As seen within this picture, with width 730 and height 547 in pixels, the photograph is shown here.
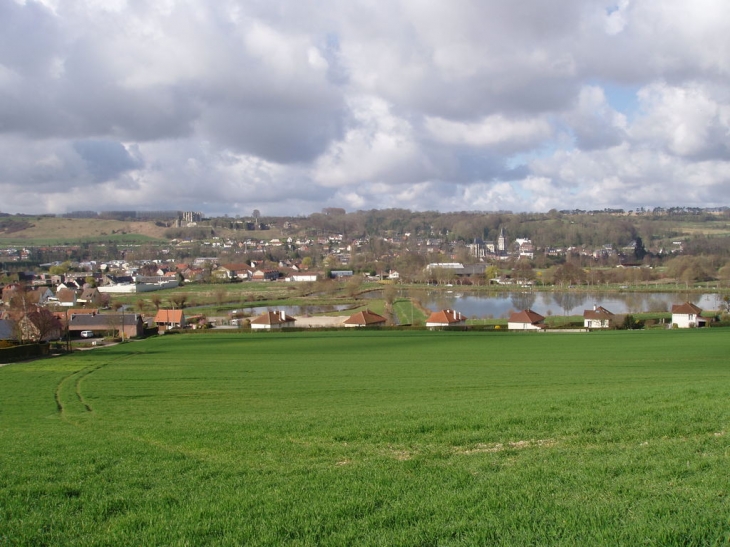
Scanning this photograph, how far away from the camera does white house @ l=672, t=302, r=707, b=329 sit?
60.5m

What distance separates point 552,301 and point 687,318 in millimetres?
36758

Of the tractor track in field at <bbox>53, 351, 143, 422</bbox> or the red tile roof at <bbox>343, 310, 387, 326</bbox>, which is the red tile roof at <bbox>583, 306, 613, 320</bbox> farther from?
the tractor track in field at <bbox>53, 351, 143, 422</bbox>

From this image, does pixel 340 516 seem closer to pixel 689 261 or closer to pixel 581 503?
pixel 581 503

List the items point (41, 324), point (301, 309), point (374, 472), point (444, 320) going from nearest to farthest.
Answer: point (374, 472), point (41, 324), point (444, 320), point (301, 309)

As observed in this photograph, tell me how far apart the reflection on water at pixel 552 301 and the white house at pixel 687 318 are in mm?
14684

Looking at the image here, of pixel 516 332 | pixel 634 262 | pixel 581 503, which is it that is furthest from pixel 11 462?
pixel 634 262

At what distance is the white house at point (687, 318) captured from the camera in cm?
6046

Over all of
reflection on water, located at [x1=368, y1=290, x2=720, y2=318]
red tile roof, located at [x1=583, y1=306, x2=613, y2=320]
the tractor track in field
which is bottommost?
reflection on water, located at [x1=368, y1=290, x2=720, y2=318]

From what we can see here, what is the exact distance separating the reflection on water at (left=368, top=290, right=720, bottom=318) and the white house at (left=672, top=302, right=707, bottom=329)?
14684mm

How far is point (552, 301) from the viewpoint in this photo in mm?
97750

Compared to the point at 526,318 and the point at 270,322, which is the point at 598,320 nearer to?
the point at 526,318

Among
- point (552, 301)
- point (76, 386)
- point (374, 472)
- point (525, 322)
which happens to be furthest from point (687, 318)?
point (374, 472)

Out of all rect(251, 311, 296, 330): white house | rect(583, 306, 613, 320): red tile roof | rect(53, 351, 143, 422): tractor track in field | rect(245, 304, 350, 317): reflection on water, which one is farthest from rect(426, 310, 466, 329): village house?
rect(53, 351, 143, 422): tractor track in field

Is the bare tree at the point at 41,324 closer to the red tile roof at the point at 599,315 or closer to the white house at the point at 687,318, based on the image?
the red tile roof at the point at 599,315
